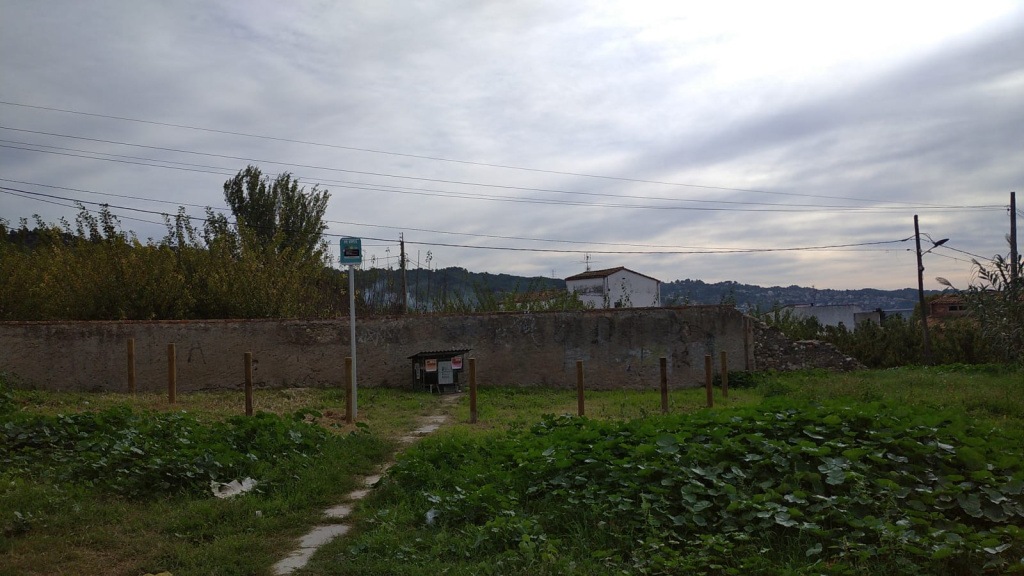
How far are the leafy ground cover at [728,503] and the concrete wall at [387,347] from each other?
10080 millimetres

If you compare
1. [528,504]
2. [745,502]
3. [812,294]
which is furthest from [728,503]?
[812,294]

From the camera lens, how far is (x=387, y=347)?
1639 centimetres

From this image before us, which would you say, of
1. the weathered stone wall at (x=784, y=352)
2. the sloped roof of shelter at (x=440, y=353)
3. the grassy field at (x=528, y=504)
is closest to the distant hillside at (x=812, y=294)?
the weathered stone wall at (x=784, y=352)

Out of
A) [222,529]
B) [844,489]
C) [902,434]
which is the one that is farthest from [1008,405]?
[222,529]

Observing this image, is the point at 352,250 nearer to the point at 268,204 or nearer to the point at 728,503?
the point at 728,503

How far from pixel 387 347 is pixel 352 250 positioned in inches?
194

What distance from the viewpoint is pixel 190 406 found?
39.8ft

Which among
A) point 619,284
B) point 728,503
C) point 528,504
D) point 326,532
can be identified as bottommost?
point 326,532

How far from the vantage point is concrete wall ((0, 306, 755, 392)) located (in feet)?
48.7

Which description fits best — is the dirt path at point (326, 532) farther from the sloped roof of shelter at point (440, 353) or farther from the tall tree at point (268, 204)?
the tall tree at point (268, 204)

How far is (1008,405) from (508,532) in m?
10.5

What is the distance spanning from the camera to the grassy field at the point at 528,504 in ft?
14.0

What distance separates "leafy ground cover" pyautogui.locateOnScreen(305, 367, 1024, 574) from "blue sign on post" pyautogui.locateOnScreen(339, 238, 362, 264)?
612 centimetres

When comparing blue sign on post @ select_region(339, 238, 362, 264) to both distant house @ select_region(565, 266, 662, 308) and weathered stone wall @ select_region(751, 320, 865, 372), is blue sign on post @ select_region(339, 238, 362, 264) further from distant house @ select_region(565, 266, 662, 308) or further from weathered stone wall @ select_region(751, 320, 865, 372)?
distant house @ select_region(565, 266, 662, 308)
